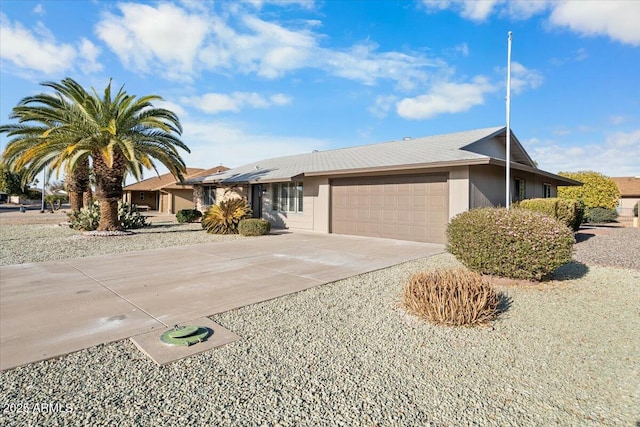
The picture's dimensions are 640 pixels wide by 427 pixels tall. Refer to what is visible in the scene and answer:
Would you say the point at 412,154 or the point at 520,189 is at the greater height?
the point at 412,154

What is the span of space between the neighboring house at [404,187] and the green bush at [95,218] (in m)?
5.48

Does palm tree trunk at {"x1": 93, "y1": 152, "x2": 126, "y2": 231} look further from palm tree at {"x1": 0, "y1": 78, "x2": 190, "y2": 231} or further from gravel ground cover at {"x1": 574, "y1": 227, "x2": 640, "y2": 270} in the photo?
gravel ground cover at {"x1": 574, "y1": 227, "x2": 640, "y2": 270}

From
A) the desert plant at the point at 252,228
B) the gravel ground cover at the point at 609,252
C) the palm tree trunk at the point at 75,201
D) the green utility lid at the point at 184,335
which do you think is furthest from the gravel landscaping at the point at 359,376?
the palm tree trunk at the point at 75,201

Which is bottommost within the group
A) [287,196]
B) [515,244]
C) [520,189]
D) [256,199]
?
[515,244]

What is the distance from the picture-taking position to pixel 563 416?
266 cm

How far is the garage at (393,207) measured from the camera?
39.9ft

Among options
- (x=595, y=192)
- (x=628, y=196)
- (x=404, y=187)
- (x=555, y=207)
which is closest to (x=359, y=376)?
(x=404, y=187)

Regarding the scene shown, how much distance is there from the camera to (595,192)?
87.9ft

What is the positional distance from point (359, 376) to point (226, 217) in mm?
12986

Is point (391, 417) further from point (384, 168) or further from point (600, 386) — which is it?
point (384, 168)

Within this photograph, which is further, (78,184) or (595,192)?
(595,192)

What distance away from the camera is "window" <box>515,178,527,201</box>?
15.5m

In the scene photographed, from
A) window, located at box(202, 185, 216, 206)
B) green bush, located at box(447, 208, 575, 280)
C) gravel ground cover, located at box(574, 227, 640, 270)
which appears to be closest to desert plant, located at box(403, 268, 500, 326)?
green bush, located at box(447, 208, 575, 280)

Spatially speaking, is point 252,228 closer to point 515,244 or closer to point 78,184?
point 515,244
